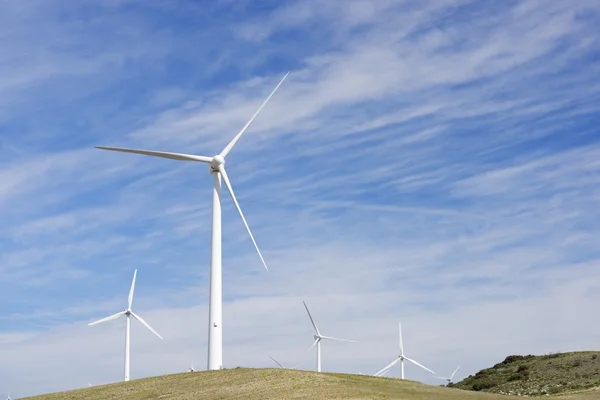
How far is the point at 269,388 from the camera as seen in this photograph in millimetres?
65125

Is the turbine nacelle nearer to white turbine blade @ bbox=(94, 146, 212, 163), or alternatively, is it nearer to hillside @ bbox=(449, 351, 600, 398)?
white turbine blade @ bbox=(94, 146, 212, 163)

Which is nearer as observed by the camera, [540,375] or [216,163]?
[216,163]

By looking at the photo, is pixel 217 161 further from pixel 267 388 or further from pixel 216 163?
pixel 267 388

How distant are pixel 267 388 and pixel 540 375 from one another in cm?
7141

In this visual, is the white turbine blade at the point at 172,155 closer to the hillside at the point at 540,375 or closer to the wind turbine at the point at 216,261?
the wind turbine at the point at 216,261

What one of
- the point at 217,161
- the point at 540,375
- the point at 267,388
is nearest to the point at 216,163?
the point at 217,161

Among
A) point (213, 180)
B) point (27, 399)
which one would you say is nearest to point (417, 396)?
point (213, 180)

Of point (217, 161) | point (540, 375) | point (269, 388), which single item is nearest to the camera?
point (269, 388)

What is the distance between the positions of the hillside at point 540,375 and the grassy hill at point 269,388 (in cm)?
3005

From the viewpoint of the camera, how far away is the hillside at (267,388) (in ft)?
207

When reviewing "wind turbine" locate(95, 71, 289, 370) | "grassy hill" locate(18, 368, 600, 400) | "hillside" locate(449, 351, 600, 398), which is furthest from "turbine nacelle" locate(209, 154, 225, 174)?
"hillside" locate(449, 351, 600, 398)

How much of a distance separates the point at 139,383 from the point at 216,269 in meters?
12.9

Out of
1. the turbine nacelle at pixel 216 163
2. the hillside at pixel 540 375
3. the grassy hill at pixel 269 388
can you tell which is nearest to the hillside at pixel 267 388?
the grassy hill at pixel 269 388

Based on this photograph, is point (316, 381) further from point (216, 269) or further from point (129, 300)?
point (129, 300)
